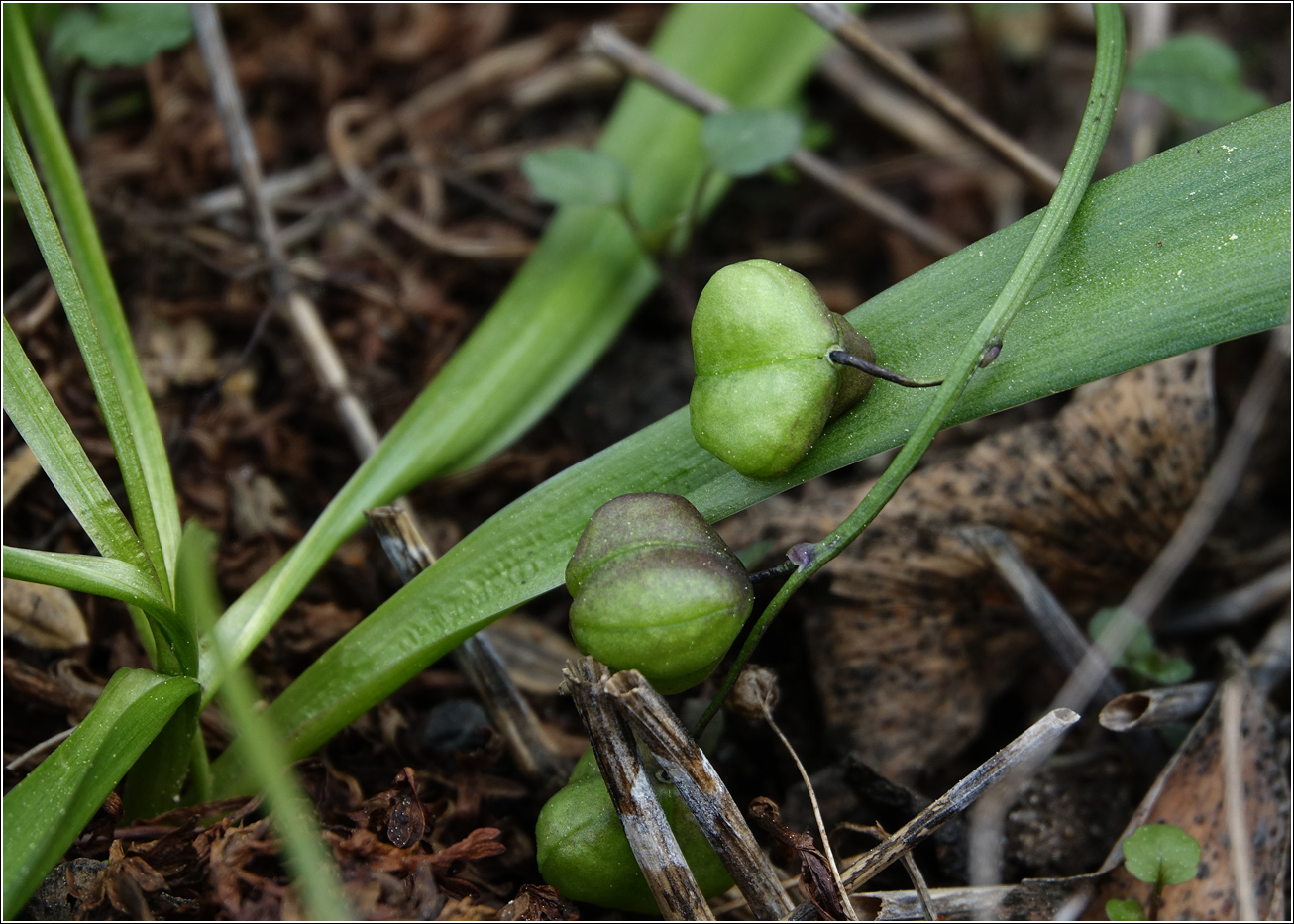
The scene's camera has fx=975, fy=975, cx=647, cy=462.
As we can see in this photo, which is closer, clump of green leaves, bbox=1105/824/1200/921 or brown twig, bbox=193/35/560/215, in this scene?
clump of green leaves, bbox=1105/824/1200/921

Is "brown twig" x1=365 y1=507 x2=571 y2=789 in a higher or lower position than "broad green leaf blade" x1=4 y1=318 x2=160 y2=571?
lower

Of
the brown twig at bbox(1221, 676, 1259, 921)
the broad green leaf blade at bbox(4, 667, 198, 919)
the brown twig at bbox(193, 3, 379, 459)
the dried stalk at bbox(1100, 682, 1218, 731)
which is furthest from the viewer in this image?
the brown twig at bbox(193, 3, 379, 459)

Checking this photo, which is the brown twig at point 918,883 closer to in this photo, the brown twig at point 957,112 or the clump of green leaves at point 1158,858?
the clump of green leaves at point 1158,858

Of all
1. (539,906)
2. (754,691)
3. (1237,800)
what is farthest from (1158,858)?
(539,906)

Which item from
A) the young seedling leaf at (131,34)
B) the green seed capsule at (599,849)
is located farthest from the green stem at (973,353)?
the young seedling leaf at (131,34)

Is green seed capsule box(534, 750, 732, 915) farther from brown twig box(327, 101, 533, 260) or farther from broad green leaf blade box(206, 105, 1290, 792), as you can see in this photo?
brown twig box(327, 101, 533, 260)

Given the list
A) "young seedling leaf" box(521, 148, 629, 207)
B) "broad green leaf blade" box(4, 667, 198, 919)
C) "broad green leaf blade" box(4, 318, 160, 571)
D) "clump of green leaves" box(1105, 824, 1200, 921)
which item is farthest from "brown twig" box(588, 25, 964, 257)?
"broad green leaf blade" box(4, 667, 198, 919)
